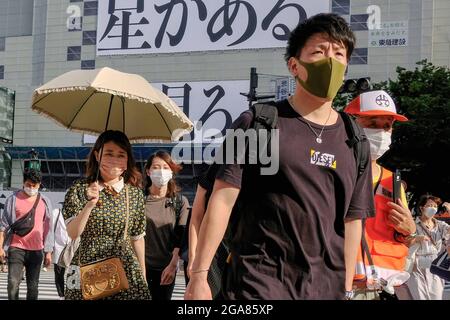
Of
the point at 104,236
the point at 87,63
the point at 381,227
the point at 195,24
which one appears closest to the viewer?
the point at 381,227

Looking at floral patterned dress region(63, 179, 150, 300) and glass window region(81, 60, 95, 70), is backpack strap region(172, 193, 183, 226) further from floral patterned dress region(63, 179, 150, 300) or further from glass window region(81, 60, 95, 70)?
glass window region(81, 60, 95, 70)

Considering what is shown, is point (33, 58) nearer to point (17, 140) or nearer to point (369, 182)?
point (17, 140)

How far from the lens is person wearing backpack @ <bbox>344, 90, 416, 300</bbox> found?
4062mm

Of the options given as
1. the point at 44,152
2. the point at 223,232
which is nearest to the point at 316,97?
the point at 223,232

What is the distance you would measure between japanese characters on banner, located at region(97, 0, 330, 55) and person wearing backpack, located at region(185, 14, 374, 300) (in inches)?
1860

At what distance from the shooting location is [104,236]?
4570 mm

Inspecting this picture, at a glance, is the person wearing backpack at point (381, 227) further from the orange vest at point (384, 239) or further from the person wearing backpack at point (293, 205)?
the person wearing backpack at point (293, 205)

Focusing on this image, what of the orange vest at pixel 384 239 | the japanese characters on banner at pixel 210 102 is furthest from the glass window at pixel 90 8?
the orange vest at pixel 384 239

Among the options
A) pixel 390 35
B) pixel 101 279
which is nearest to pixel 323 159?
pixel 101 279

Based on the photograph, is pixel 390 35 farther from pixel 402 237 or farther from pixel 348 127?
pixel 348 127

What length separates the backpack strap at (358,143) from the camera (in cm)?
302

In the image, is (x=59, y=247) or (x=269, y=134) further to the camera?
(x=59, y=247)

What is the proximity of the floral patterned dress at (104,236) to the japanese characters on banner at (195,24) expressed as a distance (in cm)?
4587

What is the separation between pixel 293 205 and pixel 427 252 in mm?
6231
